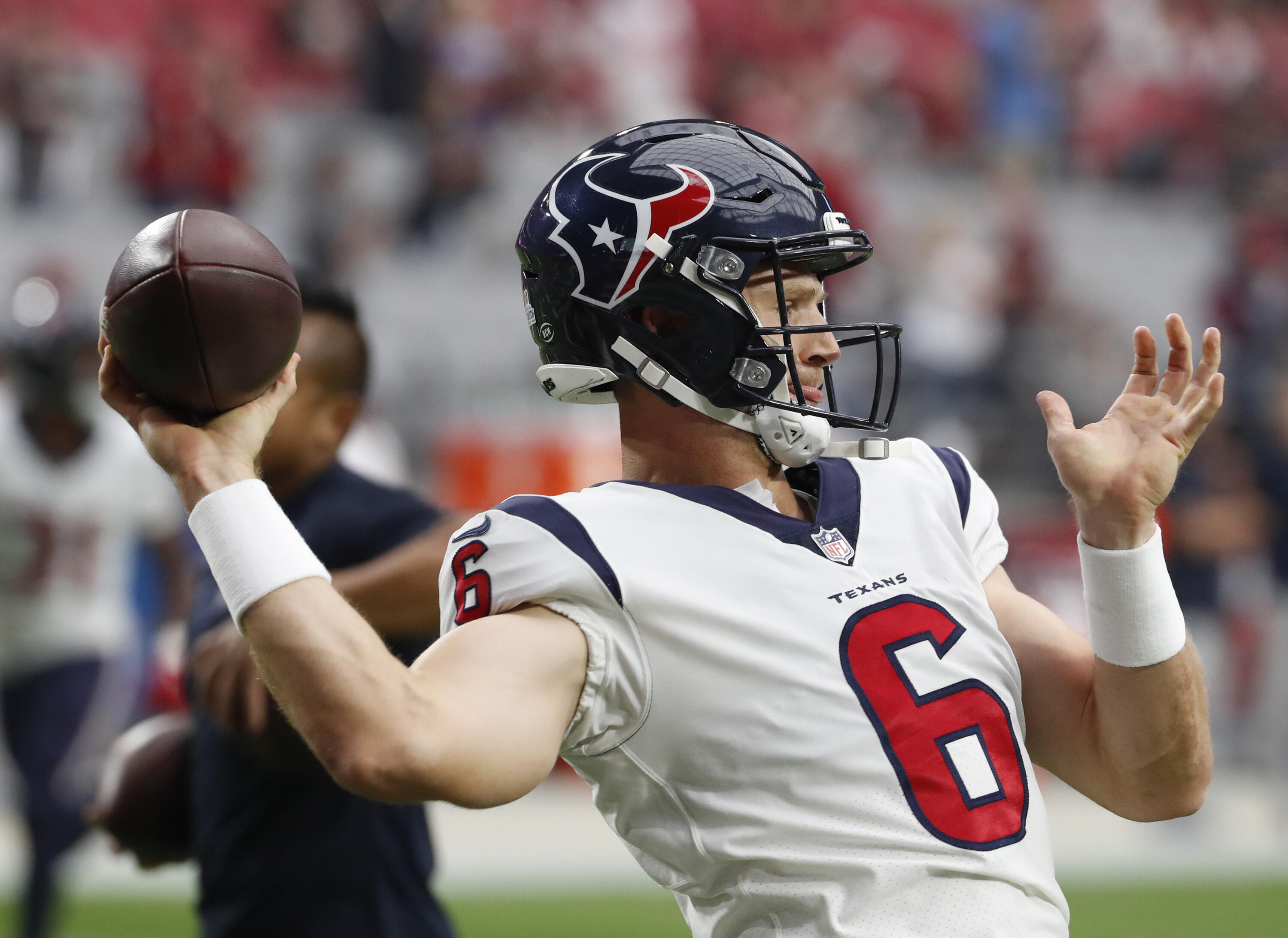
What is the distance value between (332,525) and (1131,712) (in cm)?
153

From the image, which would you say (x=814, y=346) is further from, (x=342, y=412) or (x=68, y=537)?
(x=68, y=537)

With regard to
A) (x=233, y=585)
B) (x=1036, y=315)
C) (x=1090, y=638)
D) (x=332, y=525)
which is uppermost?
(x=233, y=585)

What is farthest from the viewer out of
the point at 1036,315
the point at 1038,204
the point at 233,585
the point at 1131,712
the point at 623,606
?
the point at 1038,204

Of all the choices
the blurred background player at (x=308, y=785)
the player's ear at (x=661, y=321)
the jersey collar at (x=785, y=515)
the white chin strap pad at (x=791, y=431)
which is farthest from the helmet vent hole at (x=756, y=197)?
the blurred background player at (x=308, y=785)

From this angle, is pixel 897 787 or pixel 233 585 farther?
pixel 897 787

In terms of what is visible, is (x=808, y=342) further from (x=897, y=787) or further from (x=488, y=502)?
(x=488, y=502)

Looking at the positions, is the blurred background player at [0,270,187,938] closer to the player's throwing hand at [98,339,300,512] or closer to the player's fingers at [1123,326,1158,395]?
the player's throwing hand at [98,339,300,512]

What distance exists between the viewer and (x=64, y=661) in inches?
203

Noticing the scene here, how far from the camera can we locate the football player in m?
1.57

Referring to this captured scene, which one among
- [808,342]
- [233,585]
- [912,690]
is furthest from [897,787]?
[233,585]

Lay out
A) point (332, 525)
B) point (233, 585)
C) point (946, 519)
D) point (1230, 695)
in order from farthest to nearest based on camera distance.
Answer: point (1230, 695) → point (332, 525) → point (946, 519) → point (233, 585)

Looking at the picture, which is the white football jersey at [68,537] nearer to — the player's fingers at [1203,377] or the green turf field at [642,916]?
the green turf field at [642,916]

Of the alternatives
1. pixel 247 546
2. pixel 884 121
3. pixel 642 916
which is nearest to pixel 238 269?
pixel 247 546

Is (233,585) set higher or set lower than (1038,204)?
higher
